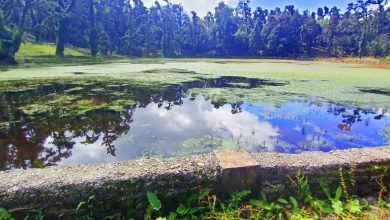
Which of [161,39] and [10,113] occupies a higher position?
[161,39]

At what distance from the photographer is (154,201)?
257cm

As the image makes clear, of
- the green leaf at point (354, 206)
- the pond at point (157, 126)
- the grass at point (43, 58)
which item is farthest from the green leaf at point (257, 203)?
the grass at point (43, 58)

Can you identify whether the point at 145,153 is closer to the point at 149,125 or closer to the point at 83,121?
the point at 149,125

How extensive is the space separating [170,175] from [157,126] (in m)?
4.88

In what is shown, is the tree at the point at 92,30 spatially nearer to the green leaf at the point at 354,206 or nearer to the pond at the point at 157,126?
the pond at the point at 157,126

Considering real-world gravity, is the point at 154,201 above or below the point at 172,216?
above

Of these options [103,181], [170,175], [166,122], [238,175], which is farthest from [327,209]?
[166,122]

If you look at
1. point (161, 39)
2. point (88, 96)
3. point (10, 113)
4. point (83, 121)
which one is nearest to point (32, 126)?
point (83, 121)

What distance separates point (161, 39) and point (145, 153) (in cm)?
5837

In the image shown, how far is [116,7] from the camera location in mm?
53281

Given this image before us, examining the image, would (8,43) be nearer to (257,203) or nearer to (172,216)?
(172,216)

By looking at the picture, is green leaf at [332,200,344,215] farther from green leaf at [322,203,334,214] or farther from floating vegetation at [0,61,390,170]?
floating vegetation at [0,61,390,170]

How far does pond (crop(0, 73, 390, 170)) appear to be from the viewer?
18.8ft

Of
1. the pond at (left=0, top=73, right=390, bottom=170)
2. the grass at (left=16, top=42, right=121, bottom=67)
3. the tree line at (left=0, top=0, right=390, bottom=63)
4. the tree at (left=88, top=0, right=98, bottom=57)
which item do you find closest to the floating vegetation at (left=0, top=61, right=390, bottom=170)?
the pond at (left=0, top=73, right=390, bottom=170)
